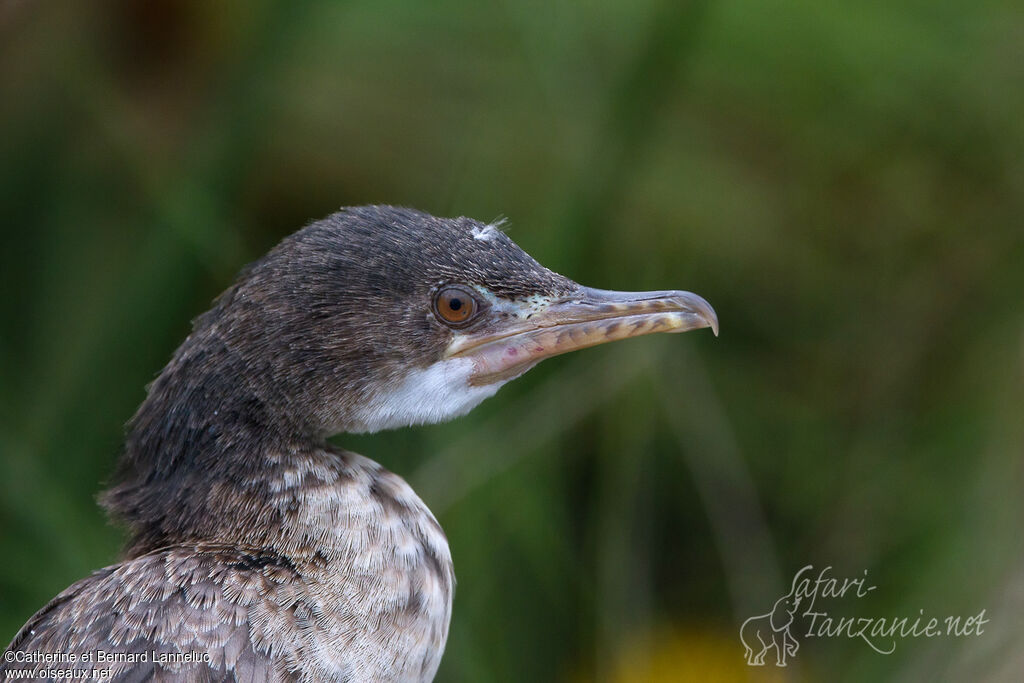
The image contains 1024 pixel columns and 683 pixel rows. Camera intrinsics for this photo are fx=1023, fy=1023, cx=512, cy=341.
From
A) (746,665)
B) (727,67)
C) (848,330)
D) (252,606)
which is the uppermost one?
(727,67)

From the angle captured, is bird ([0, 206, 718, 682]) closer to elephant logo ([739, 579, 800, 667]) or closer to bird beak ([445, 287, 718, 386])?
bird beak ([445, 287, 718, 386])

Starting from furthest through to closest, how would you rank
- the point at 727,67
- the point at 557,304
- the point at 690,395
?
the point at 727,67 → the point at 690,395 → the point at 557,304

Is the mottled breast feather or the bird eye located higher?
the bird eye

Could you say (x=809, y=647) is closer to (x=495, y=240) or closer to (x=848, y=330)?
(x=848, y=330)

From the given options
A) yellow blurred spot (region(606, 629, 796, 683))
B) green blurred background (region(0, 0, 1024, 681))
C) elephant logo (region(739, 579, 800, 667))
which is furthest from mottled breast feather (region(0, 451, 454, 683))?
elephant logo (region(739, 579, 800, 667))

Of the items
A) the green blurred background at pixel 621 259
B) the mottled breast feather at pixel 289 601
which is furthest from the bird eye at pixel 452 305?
the green blurred background at pixel 621 259

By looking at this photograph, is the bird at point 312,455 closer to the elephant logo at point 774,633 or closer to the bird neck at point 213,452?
the bird neck at point 213,452

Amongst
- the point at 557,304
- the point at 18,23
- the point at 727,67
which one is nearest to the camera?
the point at 557,304

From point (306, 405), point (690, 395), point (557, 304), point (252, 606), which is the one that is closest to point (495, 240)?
point (557, 304)
